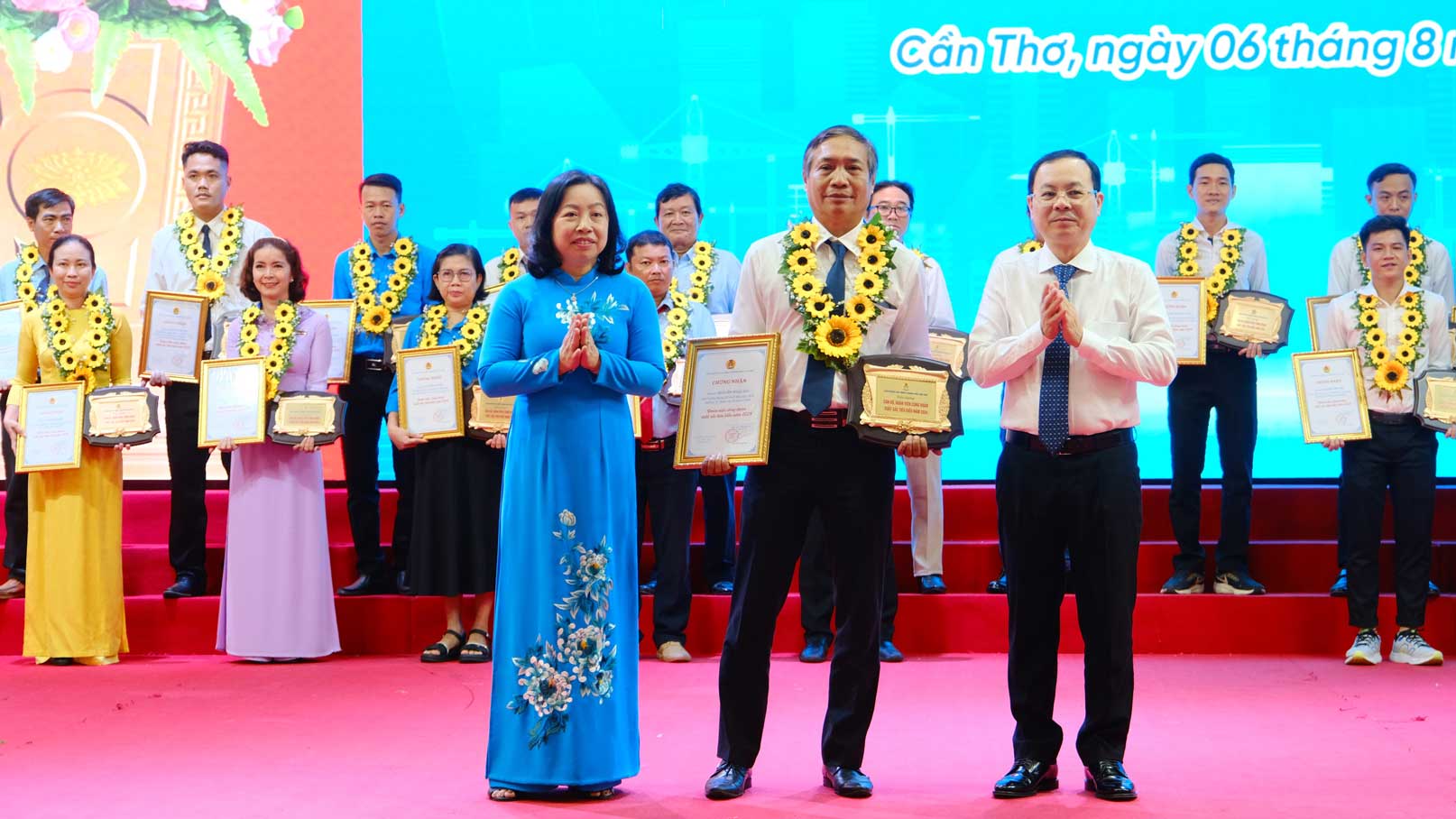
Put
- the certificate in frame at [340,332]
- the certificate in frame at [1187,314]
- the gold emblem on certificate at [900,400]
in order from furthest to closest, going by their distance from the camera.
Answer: the certificate in frame at [340,332]
the certificate in frame at [1187,314]
the gold emblem on certificate at [900,400]

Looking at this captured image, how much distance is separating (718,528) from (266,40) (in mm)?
3846

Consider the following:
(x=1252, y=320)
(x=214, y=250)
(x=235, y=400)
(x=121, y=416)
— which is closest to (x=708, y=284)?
(x=235, y=400)

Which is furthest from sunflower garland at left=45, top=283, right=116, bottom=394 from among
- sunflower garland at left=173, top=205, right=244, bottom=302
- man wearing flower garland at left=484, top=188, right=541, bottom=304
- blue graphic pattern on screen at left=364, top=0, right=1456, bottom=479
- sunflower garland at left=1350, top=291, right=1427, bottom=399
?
sunflower garland at left=1350, top=291, right=1427, bottom=399

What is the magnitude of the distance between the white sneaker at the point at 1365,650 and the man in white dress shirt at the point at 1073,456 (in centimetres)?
243

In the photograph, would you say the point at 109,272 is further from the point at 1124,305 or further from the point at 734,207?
the point at 1124,305

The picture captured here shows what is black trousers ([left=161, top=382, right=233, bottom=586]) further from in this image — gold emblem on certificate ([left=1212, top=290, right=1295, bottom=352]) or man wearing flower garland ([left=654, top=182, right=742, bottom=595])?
gold emblem on certificate ([left=1212, top=290, right=1295, bottom=352])

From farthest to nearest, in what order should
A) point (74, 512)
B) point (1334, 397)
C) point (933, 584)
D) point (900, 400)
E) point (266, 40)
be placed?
point (266, 40) → point (933, 584) → point (74, 512) → point (1334, 397) → point (900, 400)

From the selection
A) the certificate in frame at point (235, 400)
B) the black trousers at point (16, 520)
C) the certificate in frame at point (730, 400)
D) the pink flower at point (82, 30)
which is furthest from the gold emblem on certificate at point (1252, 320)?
the pink flower at point (82, 30)

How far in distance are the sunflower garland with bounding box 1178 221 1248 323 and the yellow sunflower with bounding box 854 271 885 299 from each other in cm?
287

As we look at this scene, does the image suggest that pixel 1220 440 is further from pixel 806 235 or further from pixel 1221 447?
pixel 806 235

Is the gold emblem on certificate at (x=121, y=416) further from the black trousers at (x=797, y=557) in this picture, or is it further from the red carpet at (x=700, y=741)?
the black trousers at (x=797, y=557)

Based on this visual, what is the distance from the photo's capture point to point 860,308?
3604 mm

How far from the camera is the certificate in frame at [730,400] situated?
11.5 feet

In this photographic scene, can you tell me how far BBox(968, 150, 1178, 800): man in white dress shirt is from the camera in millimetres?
3537
